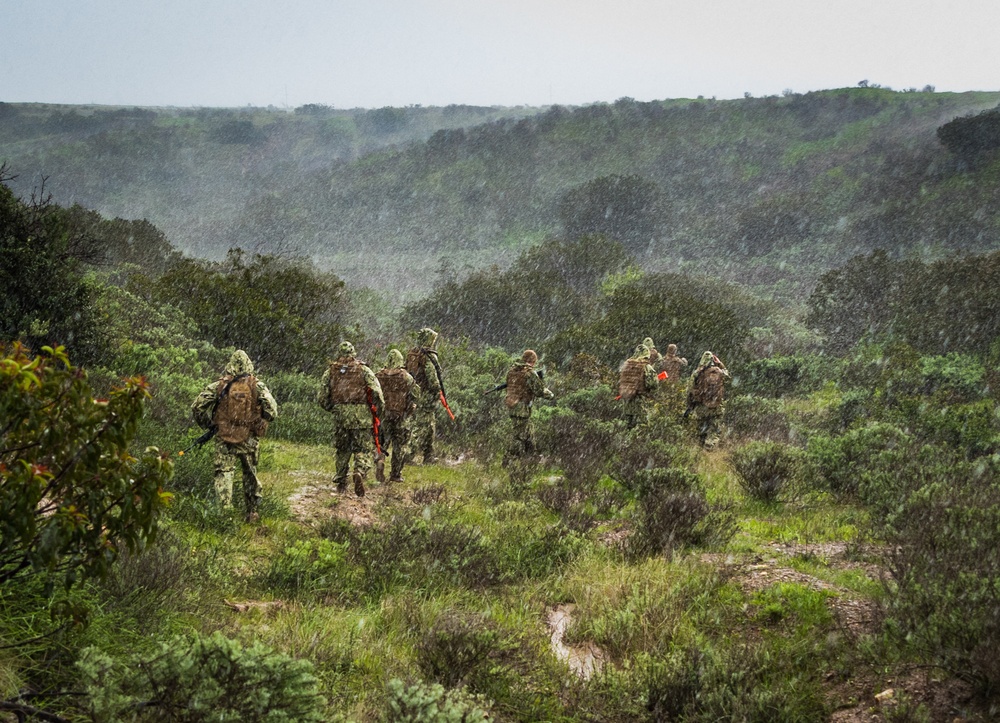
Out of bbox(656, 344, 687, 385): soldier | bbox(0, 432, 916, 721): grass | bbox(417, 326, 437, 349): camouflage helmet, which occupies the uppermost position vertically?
bbox(417, 326, 437, 349): camouflage helmet

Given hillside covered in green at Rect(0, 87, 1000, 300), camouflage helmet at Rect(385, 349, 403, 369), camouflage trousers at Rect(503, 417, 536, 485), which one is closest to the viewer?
camouflage helmet at Rect(385, 349, 403, 369)

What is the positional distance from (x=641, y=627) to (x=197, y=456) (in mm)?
5093

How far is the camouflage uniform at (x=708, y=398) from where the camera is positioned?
38.9 feet

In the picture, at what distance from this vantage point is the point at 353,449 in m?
8.62

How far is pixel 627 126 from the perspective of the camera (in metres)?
64.4

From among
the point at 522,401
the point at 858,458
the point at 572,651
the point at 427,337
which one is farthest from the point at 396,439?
the point at 858,458

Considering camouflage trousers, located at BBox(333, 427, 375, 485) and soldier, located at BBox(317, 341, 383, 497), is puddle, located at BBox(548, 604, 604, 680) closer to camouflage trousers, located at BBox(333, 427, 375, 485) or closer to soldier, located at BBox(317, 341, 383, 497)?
soldier, located at BBox(317, 341, 383, 497)

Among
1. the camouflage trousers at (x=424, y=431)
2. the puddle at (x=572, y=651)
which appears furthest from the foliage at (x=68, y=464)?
the camouflage trousers at (x=424, y=431)

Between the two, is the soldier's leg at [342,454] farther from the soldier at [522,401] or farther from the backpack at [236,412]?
the soldier at [522,401]

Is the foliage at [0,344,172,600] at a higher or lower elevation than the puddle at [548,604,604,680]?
higher

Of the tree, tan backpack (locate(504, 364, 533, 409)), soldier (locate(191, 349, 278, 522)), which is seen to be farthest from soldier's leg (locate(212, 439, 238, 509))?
the tree

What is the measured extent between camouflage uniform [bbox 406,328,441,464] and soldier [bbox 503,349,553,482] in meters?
1.10

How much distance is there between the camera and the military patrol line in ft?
23.9

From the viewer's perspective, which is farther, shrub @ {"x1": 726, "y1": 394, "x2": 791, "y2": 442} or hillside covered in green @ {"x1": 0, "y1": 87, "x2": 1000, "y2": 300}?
hillside covered in green @ {"x1": 0, "y1": 87, "x2": 1000, "y2": 300}
